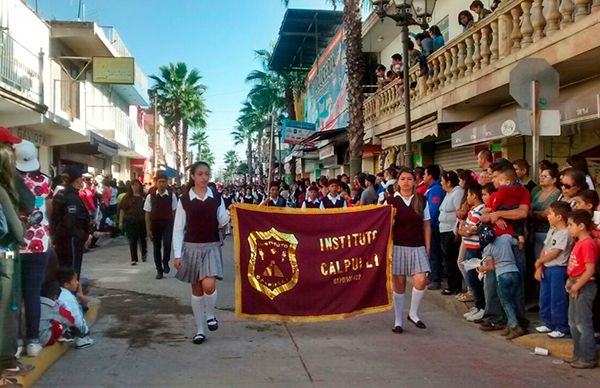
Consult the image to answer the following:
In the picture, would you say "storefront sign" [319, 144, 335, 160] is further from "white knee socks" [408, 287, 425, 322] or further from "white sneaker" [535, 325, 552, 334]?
"white sneaker" [535, 325, 552, 334]

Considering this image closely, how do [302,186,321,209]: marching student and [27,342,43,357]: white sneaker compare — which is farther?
[302,186,321,209]: marching student

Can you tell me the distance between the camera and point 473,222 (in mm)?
6719

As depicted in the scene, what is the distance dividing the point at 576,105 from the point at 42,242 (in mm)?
6819

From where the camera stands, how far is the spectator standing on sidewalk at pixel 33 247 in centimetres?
482

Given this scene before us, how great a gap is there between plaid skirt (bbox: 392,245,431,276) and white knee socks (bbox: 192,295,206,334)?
2.19m

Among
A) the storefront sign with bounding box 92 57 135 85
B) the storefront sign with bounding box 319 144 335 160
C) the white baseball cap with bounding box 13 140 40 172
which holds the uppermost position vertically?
the storefront sign with bounding box 92 57 135 85

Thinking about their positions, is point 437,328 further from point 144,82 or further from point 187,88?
point 187,88

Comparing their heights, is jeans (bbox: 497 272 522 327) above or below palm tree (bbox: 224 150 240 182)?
below

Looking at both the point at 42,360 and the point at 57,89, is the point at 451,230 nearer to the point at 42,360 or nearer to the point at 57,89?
the point at 42,360

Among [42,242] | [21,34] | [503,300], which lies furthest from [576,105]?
[21,34]

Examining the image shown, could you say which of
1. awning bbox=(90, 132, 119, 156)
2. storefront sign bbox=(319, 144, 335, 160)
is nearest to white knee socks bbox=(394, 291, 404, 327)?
storefront sign bbox=(319, 144, 335, 160)

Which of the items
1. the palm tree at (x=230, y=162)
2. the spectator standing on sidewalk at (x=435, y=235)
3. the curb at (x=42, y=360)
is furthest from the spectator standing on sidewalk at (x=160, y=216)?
the palm tree at (x=230, y=162)

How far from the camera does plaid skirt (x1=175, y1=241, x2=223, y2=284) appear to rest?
19.8ft

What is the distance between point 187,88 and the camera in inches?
1916
